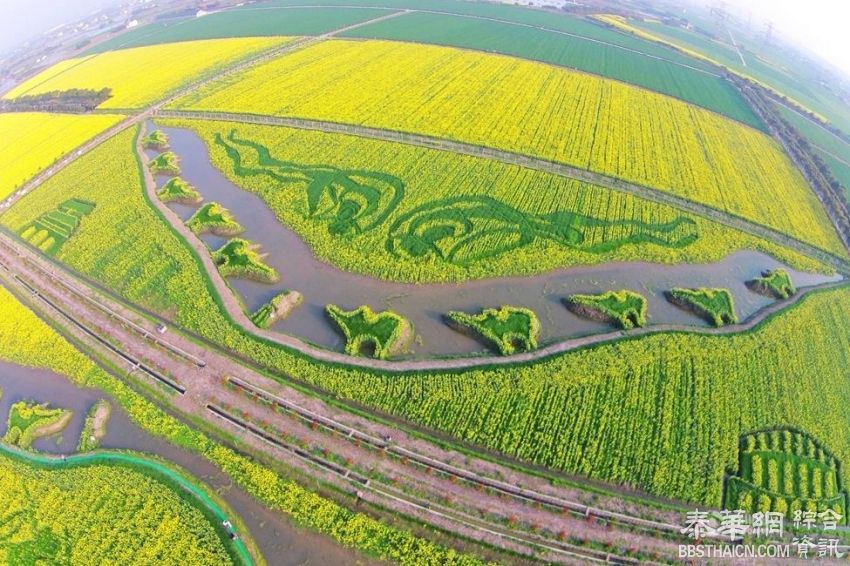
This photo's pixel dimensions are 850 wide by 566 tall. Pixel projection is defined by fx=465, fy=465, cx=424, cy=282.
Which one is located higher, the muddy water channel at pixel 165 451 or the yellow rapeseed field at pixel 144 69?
the yellow rapeseed field at pixel 144 69

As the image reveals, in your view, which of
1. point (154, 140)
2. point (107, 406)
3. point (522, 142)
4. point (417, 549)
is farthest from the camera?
point (154, 140)

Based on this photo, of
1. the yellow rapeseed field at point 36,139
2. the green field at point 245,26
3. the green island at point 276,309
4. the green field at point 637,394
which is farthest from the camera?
the green field at point 245,26

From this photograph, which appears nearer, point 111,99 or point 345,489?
point 345,489

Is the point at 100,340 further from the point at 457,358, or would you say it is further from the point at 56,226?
the point at 457,358

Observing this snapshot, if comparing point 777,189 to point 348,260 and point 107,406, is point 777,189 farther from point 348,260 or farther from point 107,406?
point 107,406

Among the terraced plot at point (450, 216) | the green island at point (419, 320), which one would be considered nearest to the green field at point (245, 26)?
the green island at point (419, 320)

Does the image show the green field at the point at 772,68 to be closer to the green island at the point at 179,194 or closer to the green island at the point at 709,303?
the green island at the point at 709,303

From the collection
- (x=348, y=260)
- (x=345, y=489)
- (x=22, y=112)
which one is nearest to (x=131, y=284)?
(x=348, y=260)
